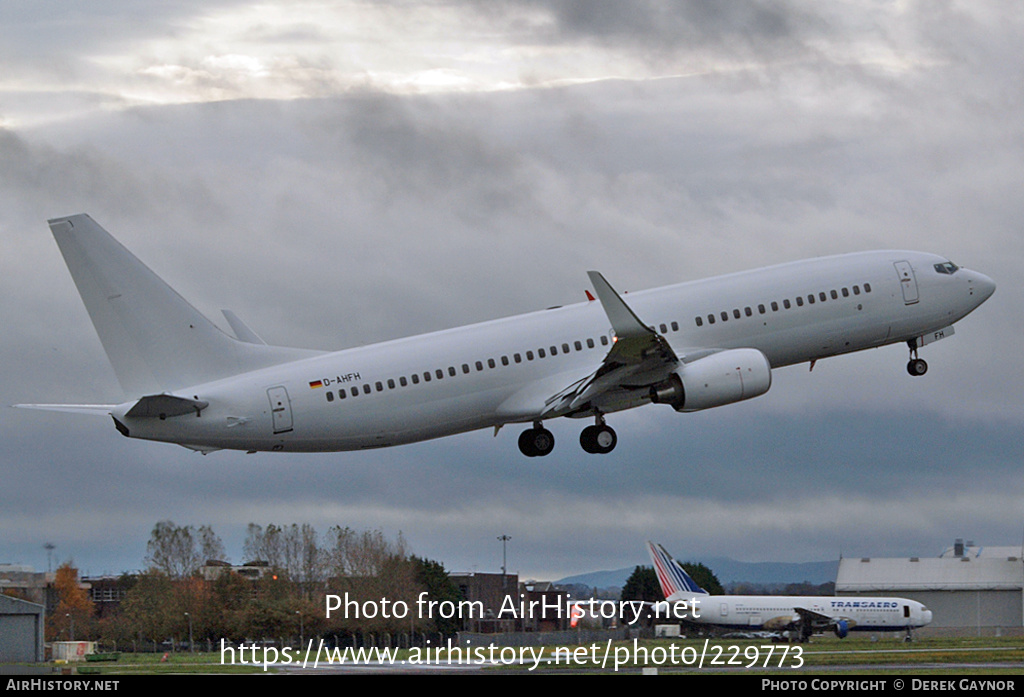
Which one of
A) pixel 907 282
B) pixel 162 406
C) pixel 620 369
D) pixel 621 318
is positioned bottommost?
pixel 162 406

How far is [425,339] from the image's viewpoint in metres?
54.7

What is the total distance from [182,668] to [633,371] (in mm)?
25493

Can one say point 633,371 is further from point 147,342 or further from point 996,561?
point 996,561

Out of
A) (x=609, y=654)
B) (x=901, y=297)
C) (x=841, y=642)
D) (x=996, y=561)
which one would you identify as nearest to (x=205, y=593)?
(x=609, y=654)

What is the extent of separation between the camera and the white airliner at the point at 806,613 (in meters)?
97.0

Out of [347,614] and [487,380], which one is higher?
[487,380]

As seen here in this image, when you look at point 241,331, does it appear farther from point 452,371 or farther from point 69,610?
point 69,610

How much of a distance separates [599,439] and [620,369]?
3999mm

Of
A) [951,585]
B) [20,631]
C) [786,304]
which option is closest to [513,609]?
[20,631]

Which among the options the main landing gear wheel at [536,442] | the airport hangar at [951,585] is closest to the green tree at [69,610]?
the main landing gear wheel at [536,442]

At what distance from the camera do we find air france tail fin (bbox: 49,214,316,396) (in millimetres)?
51281

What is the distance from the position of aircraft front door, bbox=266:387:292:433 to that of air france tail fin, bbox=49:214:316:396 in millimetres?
2595

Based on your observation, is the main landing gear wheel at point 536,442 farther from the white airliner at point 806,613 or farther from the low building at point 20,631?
the white airliner at point 806,613

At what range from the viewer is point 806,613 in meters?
97.2
